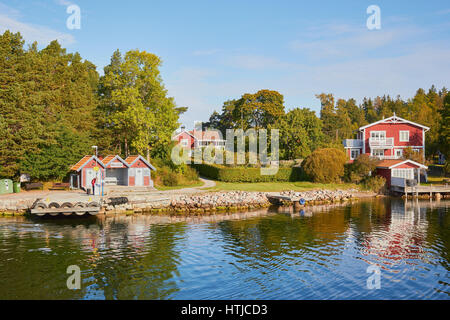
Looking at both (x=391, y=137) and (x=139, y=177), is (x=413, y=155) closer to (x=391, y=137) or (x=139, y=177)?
(x=391, y=137)

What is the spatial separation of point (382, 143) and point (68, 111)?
50.9 metres

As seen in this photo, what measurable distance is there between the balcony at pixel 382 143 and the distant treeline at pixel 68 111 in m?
32.9

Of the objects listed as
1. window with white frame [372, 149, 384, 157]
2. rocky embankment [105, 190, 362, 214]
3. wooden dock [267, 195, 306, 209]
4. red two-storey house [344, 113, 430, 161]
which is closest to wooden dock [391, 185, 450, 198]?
rocky embankment [105, 190, 362, 214]

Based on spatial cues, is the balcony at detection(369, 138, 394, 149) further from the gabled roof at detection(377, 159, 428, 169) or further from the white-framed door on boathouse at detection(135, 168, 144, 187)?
the white-framed door on boathouse at detection(135, 168, 144, 187)

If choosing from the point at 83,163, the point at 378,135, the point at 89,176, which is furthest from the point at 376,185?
the point at 83,163

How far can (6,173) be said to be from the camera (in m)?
41.2

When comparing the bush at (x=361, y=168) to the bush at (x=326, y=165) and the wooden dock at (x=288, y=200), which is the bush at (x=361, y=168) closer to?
the bush at (x=326, y=165)

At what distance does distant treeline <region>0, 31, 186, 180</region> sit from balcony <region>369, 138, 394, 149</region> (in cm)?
3285

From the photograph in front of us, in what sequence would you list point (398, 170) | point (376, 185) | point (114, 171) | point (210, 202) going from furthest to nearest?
point (398, 170) < point (376, 185) < point (114, 171) < point (210, 202)

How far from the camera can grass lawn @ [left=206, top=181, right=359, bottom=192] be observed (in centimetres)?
4866

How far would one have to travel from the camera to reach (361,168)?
53344 mm

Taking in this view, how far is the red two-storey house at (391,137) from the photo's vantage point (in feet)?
201

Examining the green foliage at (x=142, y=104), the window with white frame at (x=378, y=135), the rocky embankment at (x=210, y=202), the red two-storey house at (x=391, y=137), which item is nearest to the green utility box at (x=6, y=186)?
the rocky embankment at (x=210, y=202)
